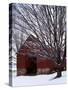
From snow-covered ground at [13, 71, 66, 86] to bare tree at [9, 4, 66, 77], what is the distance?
0.13 ft

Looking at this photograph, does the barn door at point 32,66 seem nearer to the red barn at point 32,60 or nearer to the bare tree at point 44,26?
the red barn at point 32,60

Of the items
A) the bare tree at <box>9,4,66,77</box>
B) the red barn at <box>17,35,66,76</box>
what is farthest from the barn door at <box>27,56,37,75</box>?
the bare tree at <box>9,4,66,77</box>

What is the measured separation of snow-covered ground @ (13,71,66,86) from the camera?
85.4 inches

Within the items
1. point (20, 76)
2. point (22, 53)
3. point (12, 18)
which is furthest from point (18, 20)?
point (20, 76)

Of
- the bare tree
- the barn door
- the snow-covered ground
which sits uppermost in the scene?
the bare tree

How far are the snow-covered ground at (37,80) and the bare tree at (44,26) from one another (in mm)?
41

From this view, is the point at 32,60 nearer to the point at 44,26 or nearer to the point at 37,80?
the point at 37,80

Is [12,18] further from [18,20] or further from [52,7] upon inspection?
[52,7]

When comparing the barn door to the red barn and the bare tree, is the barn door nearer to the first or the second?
the red barn

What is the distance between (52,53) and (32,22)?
0.82 ft

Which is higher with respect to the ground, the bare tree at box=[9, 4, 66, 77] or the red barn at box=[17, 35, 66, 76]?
the bare tree at box=[9, 4, 66, 77]

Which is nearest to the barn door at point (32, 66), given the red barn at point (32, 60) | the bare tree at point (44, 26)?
the red barn at point (32, 60)

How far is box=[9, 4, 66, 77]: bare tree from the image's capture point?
2156 millimetres

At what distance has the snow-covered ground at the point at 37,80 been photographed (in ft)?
7.11
